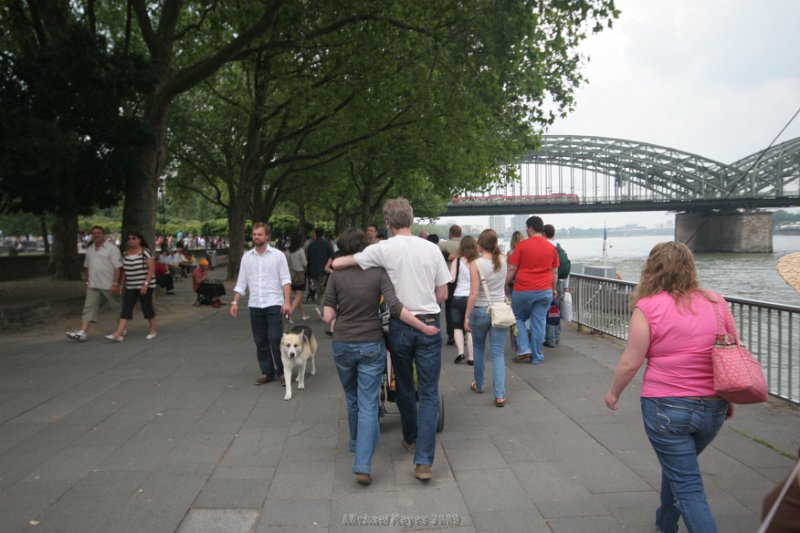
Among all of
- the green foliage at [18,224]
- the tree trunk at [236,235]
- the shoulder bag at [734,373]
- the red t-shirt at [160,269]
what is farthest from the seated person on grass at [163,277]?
the green foliage at [18,224]

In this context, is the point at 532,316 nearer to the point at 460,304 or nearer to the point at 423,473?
the point at 460,304

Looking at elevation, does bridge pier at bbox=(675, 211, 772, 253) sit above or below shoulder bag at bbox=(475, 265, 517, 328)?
below

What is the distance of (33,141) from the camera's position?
35.8 feet

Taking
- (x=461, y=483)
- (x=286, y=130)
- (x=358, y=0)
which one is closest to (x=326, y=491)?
(x=461, y=483)

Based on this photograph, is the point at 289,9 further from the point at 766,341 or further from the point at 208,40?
the point at 766,341

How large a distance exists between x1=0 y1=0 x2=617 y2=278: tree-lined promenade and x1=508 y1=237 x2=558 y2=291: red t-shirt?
20.4 ft

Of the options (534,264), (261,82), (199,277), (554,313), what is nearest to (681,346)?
(534,264)

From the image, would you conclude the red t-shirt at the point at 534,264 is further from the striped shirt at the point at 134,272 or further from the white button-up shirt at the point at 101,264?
the white button-up shirt at the point at 101,264

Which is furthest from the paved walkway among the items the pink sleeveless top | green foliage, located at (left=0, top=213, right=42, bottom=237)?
green foliage, located at (left=0, top=213, right=42, bottom=237)

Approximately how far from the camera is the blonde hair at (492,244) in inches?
258

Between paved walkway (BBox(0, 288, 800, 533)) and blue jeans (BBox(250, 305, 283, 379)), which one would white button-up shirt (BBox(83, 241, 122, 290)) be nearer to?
paved walkway (BBox(0, 288, 800, 533))

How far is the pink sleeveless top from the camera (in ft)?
9.94

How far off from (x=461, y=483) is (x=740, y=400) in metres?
1.91

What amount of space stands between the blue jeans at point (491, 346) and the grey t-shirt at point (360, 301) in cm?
227
